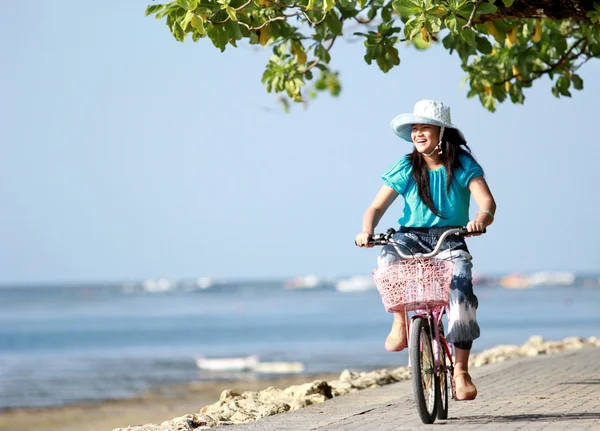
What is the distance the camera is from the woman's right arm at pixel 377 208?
21.2 ft

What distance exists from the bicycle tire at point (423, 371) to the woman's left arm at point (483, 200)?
0.67 m

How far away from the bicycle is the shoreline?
170 centimetres

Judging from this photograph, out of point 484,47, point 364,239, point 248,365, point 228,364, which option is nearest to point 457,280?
point 364,239

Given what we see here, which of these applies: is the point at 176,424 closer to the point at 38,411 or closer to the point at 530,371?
the point at 530,371

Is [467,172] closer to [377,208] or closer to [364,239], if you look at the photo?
[377,208]

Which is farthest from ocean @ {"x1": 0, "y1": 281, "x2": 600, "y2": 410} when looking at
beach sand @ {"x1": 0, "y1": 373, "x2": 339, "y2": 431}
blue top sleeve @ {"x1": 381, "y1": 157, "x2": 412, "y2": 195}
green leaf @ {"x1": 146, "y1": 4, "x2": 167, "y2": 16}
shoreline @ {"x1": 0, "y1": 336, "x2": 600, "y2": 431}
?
blue top sleeve @ {"x1": 381, "y1": 157, "x2": 412, "y2": 195}

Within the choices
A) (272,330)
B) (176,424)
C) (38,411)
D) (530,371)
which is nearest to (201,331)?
(272,330)

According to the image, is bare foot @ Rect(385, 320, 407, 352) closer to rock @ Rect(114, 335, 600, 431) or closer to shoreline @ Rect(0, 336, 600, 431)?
rock @ Rect(114, 335, 600, 431)

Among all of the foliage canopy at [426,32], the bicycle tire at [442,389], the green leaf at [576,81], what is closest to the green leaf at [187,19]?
the foliage canopy at [426,32]

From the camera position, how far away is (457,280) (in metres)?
6.30

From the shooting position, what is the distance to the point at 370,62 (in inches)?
333

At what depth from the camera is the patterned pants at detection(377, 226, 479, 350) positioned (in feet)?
20.7

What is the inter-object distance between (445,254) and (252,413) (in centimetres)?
232

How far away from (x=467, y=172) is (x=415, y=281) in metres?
0.86
